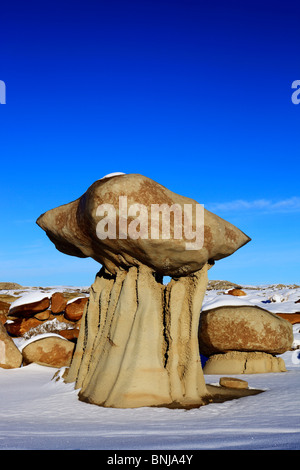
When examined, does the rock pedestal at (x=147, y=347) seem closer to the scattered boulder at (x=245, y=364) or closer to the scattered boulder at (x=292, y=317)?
the scattered boulder at (x=245, y=364)

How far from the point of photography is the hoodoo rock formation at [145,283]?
6613 mm

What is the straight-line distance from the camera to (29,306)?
17.4m

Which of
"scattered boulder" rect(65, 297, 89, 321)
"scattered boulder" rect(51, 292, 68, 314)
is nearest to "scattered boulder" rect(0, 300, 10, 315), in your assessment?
"scattered boulder" rect(51, 292, 68, 314)

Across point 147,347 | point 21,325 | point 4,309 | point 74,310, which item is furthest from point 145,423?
point 4,309

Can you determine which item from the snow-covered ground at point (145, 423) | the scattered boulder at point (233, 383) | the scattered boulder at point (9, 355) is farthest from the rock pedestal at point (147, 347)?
the scattered boulder at point (9, 355)

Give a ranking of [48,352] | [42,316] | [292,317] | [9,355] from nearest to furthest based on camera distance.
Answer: [9,355] → [48,352] → [42,316] → [292,317]

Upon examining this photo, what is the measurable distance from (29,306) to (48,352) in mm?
5451

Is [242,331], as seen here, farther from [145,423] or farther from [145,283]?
[145,423]

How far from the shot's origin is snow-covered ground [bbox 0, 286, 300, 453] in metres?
4.18

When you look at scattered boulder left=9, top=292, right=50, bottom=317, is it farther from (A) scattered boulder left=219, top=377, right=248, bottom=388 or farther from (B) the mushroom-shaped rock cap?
(B) the mushroom-shaped rock cap

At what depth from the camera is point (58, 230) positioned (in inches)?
318

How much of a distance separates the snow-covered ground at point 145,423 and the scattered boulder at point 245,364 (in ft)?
7.32
